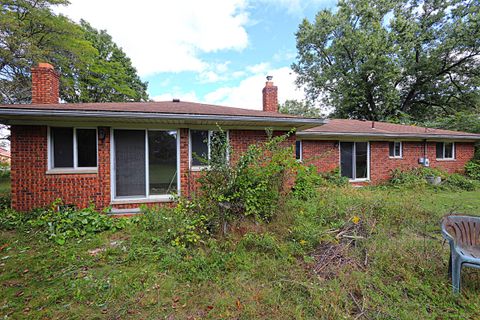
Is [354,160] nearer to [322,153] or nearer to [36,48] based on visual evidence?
[322,153]

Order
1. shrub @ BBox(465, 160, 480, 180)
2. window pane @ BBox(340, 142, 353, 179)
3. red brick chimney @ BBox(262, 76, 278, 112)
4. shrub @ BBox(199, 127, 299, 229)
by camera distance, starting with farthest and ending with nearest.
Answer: shrub @ BBox(465, 160, 480, 180) < window pane @ BBox(340, 142, 353, 179) < red brick chimney @ BBox(262, 76, 278, 112) < shrub @ BBox(199, 127, 299, 229)

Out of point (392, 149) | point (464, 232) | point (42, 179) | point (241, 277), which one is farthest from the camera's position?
point (392, 149)

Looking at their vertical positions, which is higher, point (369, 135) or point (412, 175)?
point (369, 135)

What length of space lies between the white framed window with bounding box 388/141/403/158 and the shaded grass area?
7.12m

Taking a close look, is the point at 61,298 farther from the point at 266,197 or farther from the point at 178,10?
the point at 178,10

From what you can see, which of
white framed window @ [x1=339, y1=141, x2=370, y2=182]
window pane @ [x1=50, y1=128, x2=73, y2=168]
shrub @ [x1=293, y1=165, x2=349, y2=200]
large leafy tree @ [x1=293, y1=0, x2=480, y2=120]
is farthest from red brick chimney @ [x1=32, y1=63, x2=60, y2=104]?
large leafy tree @ [x1=293, y1=0, x2=480, y2=120]

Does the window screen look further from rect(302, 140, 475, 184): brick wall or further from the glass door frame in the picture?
the glass door frame

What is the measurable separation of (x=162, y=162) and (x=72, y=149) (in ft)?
7.67

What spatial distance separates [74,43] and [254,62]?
12.6 meters

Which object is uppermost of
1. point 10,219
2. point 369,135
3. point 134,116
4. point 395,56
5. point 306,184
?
point 395,56

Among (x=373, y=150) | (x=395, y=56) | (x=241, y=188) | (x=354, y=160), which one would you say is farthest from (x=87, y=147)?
(x=395, y=56)

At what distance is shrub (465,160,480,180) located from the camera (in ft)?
35.7

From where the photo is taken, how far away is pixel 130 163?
19.5 feet

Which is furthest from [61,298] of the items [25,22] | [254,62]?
[254,62]
